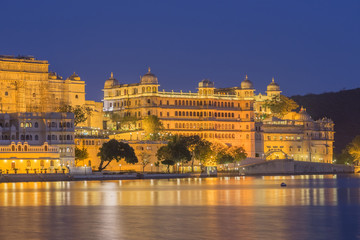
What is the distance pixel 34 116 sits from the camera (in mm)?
119250

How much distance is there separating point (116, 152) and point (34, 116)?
13.1 metres

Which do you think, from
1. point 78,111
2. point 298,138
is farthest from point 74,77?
point 298,138

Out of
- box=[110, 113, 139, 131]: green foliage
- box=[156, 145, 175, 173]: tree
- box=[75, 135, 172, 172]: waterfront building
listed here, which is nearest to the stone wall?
box=[75, 135, 172, 172]: waterfront building

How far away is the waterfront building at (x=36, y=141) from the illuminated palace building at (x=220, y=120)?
2057cm

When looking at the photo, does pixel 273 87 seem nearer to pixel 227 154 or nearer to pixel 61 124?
pixel 227 154

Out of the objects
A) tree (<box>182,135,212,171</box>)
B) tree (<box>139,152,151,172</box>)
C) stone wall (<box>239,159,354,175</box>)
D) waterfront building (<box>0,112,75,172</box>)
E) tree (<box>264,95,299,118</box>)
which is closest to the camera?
waterfront building (<box>0,112,75,172</box>)

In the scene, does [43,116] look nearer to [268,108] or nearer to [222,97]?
[222,97]

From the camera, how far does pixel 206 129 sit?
154625 millimetres

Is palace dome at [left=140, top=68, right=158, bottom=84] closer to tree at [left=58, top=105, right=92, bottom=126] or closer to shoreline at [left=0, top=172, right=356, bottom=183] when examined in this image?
tree at [left=58, top=105, right=92, bottom=126]

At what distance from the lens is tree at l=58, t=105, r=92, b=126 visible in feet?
437

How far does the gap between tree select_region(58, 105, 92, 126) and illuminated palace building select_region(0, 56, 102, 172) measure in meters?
1.84

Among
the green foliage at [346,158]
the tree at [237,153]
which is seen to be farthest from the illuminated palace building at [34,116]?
the green foliage at [346,158]

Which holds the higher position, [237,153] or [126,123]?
[126,123]

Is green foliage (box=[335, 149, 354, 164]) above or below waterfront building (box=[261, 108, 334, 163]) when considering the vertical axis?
below
